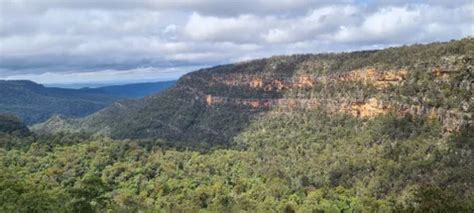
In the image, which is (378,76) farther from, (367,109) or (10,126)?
(10,126)

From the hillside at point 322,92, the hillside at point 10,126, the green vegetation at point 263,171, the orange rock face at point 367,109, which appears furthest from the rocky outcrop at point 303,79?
the hillside at point 10,126

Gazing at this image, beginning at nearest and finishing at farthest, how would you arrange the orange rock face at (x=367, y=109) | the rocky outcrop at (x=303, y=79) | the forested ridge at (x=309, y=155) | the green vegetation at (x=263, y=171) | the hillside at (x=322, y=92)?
the green vegetation at (x=263, y=171) < the forested ridge at (x=309, y=155) < the hillside at (x=322, y=92) < the orange rock face at (x=367, y=109) < the rocky outcrop at (x=303, y=79)

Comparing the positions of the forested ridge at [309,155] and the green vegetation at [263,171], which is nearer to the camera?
the green vegetation at [263,171]

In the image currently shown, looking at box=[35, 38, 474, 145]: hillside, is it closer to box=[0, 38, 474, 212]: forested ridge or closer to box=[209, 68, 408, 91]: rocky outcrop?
box=[209, 68, 408, 91]: rocky outcrop

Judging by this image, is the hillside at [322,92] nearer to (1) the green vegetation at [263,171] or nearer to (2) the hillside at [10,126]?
(1) the green vegetation at [263,171]

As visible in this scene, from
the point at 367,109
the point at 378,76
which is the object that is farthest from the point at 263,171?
the point at 378,76

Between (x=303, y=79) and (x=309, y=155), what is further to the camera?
(x=303, y=79)

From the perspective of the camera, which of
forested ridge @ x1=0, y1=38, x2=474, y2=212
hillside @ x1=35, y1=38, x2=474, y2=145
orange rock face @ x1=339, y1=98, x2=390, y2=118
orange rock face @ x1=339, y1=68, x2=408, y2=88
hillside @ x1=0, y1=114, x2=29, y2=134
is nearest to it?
forested ridge @ x1=0, y1=38, x2=474, y2=212

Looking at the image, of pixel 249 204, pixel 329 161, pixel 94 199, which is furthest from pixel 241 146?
pixel 94 199

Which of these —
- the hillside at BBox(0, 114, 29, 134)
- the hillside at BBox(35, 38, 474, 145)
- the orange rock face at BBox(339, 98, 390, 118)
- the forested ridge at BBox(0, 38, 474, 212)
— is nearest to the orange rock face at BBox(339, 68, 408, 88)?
the hillside at BBox(35, 38, 474, 145)
